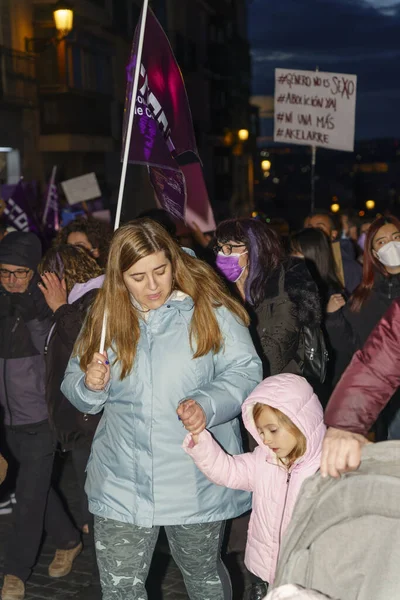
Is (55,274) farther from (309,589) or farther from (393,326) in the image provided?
(309,589)

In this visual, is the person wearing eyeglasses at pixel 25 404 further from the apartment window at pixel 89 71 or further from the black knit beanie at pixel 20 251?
the apartment window at pixel 89 71

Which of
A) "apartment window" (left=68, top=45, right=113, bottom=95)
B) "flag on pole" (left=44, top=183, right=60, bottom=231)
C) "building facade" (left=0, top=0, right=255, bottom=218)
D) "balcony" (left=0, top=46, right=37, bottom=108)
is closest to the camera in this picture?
"flag on pole" (left=44, top=183, right=60, bottom=231)

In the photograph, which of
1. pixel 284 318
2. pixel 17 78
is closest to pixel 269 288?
pixel 284 318

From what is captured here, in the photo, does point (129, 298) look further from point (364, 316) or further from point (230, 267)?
point (364, 316)

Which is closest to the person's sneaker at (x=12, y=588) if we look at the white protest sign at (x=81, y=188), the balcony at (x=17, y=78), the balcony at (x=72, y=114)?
the white protest sign at (x=81, y=188)

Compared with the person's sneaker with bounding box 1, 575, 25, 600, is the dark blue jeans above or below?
above

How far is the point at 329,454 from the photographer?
2826 mm

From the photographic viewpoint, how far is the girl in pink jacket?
399cm

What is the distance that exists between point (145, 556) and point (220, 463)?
514 mm

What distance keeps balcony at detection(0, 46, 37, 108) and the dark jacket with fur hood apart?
771 inches

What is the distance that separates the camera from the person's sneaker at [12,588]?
560cm

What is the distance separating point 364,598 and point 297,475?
59.5 inches

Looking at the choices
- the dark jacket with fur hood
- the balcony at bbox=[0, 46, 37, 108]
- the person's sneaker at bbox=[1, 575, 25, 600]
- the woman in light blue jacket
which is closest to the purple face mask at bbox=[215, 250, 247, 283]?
the dark jacket with fur hood

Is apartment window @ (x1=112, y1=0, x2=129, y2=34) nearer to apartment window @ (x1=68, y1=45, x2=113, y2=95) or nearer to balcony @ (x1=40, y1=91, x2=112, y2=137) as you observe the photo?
apartment window @ (x1=68, y1=45, x2=113, y2=95)
